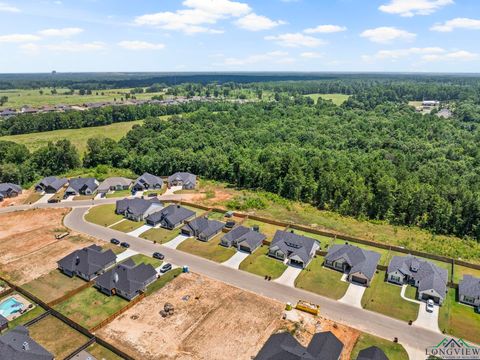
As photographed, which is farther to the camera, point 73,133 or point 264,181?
point 73,133

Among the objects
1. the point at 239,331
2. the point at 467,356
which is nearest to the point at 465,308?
the point at 467,356

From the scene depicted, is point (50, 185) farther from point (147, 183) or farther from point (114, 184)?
point (147, 183)

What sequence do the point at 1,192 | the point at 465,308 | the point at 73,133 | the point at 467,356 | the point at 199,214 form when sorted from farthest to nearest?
the point at 73,133
the point at 1,192
the point at 199,214
the point at 465,308
the point at 467,356

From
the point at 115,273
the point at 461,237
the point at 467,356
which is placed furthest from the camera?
the point at 461,237

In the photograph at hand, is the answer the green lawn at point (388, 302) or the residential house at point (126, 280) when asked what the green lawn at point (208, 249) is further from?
the green lawn at point (388, 302)

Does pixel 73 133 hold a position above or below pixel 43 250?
above

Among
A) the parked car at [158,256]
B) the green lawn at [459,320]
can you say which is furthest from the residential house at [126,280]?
the green lawn at [459,320]

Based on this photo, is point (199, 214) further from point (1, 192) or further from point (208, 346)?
point (1, 192)
